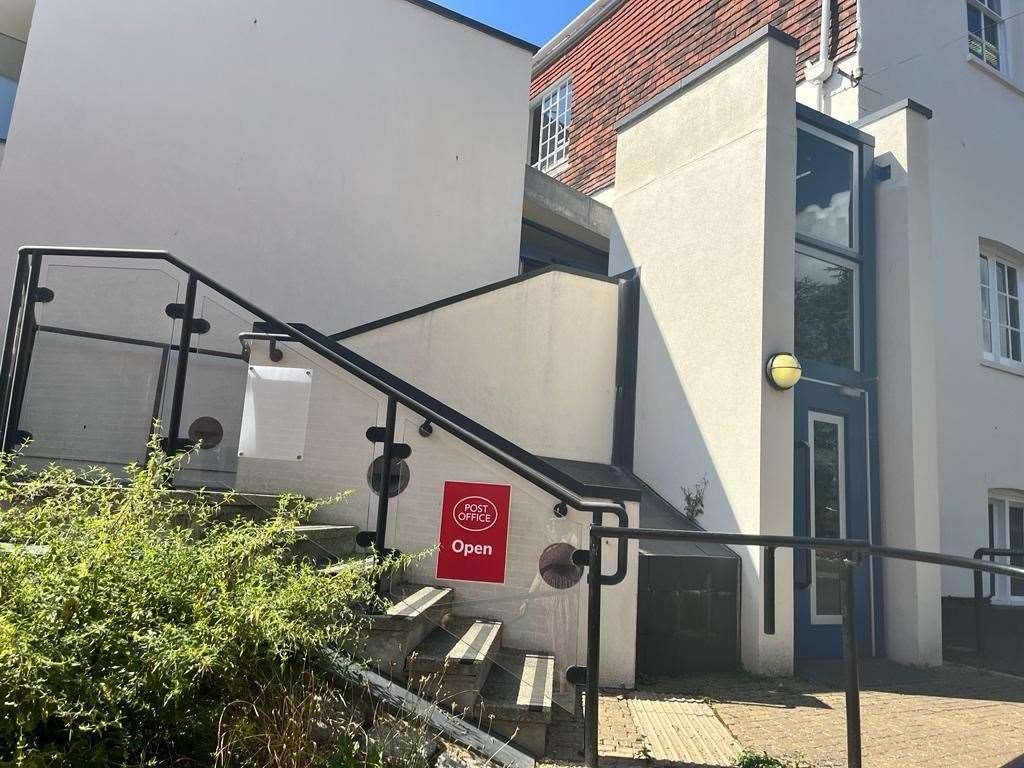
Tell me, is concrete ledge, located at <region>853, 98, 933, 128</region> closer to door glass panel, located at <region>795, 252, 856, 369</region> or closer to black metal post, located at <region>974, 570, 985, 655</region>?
door glass panel, located at <region>795, 252, 856, 369</region>

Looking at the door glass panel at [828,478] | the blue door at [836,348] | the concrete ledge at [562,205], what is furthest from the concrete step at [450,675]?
the concrete ledge at [562,205]

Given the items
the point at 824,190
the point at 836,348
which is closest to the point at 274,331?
the point at 836,348

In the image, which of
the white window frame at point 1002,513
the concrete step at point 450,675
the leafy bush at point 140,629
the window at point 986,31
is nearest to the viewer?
the leafy bush at point 140,629

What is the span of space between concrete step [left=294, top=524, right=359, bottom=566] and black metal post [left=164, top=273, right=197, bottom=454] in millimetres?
1047

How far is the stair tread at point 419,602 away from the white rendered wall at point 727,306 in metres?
3.04

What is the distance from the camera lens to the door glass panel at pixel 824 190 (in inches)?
296

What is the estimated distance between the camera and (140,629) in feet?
9.35

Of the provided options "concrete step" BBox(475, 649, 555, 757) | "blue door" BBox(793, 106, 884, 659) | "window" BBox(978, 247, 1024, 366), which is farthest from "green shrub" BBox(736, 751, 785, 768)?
"window" BBox(978, 247, 1024, 366)

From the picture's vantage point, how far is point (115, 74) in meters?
7.68

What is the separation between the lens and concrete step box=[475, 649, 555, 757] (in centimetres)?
347

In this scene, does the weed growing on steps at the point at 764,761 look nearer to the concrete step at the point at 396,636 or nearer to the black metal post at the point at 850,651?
the black metal post at the point at 850,651

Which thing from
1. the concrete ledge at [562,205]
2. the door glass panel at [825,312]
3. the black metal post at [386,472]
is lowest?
the black metal post at [386,472]

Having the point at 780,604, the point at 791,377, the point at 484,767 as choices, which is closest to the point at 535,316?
the point at 791,377

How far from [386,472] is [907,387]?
5.45m
